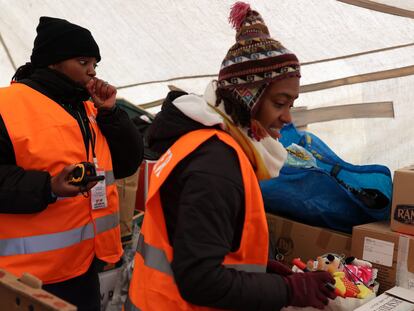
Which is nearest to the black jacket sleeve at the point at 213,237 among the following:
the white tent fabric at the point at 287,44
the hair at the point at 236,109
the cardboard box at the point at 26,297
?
the hair at the point at 236,109

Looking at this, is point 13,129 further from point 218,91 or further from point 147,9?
point 147,9

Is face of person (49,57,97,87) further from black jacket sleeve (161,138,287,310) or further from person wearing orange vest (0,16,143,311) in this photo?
black jacket sleeve (161,138,287,310)

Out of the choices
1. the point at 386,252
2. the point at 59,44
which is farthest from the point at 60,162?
the point at 386,252

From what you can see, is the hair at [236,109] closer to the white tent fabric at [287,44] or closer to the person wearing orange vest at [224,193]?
the person wearing orange vest at [224,193]

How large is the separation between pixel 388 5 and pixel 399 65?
0.39 metres

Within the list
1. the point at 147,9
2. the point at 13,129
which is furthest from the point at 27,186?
the point at 147,9

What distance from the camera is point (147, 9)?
2.65m

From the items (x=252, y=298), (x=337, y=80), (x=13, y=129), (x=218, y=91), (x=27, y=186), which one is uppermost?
(x=337, y=80)

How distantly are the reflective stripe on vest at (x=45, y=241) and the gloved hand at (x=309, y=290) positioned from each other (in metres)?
0.83

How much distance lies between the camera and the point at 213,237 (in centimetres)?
83

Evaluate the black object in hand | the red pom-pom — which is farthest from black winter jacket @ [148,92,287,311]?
the black object in hand

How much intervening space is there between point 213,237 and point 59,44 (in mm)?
1099

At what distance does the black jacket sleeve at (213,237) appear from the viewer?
829 millimetres

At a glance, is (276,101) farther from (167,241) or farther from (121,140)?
(121,140)
